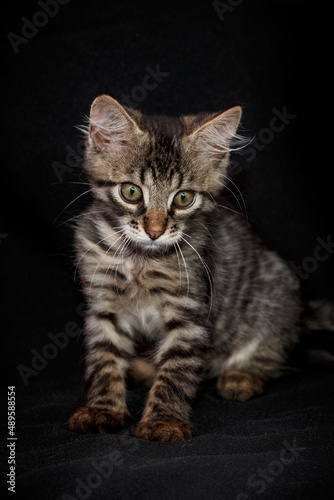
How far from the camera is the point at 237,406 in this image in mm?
2117

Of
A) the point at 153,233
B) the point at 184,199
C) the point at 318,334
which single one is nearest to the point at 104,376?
the point at 153,233

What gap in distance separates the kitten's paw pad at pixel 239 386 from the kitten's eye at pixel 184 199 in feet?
2.28

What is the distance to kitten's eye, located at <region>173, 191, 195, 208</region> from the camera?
192cm

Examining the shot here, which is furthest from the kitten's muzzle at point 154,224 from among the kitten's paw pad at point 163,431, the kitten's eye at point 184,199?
the kitten's paw pad at point 163,431

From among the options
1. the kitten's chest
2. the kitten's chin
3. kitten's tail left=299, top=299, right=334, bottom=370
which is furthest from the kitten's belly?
kitten's tail left=299, top=299, right=334, bottom=370

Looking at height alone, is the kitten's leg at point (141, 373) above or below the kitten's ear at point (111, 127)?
below

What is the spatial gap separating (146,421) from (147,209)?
0.62 meters

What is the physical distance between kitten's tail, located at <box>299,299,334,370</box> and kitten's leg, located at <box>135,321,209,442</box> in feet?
2.28

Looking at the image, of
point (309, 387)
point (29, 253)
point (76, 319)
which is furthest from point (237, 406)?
point (29, 253)

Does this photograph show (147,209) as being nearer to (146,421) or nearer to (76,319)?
(146,421)

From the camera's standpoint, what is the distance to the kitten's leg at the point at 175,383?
5.79 feet

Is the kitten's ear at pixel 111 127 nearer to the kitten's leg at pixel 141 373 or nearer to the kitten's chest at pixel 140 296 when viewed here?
the kitten's chest at pixel 140 296

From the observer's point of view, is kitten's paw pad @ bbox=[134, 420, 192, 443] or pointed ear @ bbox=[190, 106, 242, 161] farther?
pointed ear @ bbox=[190, 106, 242, 161]

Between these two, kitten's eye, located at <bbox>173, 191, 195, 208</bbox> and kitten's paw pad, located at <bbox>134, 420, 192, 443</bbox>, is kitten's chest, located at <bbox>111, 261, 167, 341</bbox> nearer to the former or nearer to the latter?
kitten's eye, located at <bbox>173, 191, 195, 208</bbox>
